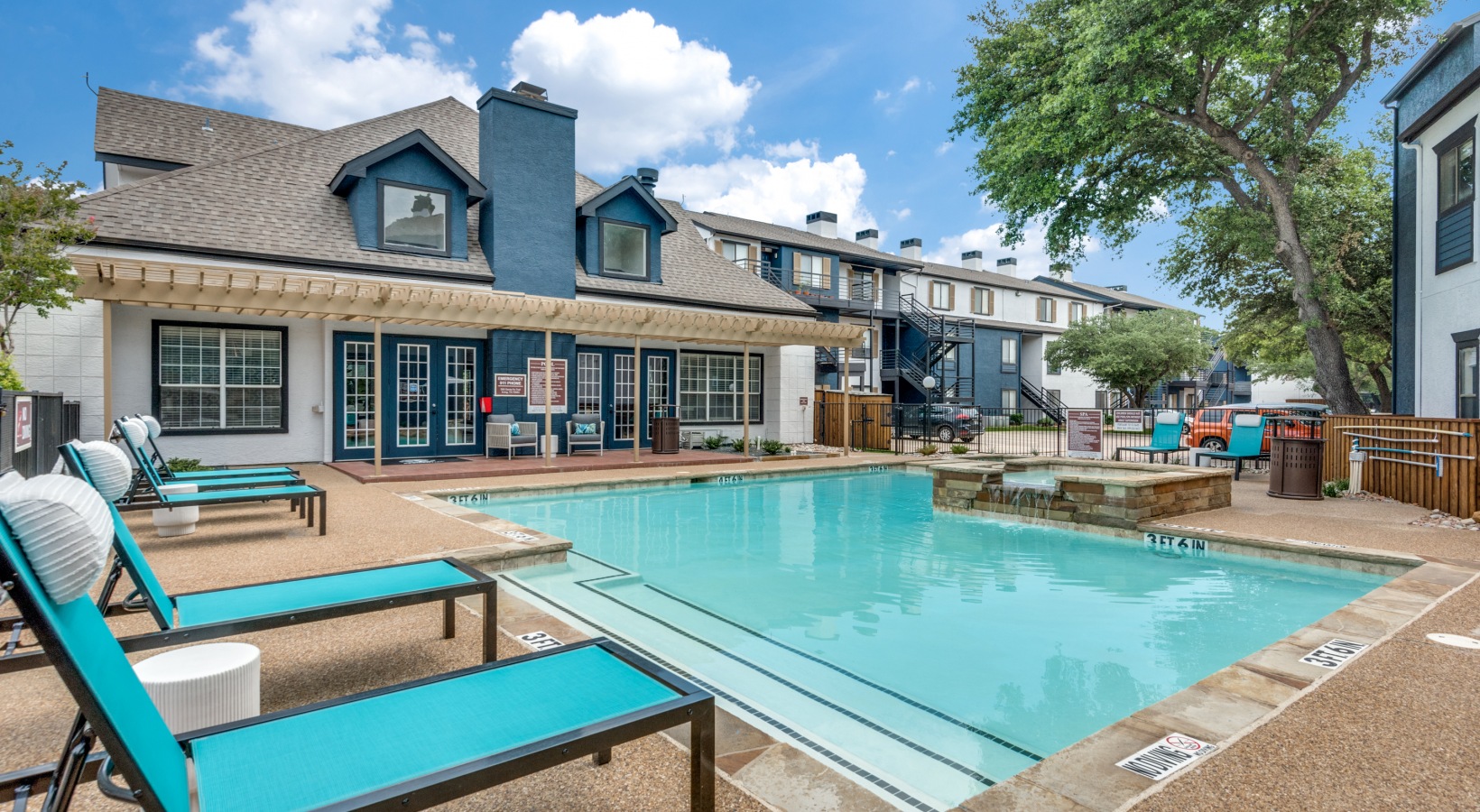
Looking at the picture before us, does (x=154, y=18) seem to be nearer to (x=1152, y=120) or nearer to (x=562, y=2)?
(x=562, y=2)

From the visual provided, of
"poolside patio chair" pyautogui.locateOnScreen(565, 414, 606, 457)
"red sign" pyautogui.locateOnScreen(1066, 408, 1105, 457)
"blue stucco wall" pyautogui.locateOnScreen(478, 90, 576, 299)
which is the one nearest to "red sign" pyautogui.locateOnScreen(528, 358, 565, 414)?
"poolside patio chair" pyautogui.locateOnScreen(565, 414, 606, 457)

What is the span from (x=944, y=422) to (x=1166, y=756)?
20421mm

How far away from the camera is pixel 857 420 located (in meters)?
19.8

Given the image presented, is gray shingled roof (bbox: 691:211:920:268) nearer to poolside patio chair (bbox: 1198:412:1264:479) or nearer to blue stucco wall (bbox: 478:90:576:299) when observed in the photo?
blue stucco wall (bbox: 478:90:576:299)

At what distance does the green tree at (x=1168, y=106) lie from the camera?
13.1 meters

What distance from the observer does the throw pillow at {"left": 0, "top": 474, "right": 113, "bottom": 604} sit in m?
1.46

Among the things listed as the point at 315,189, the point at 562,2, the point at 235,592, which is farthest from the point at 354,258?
the point at 235,592

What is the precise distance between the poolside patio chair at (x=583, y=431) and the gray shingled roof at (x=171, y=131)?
9.41m

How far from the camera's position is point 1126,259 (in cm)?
1942

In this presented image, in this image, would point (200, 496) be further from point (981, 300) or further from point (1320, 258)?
point (981, 300)

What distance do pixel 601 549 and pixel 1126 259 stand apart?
17.4 metres

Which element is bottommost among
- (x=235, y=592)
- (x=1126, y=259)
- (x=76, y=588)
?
(x=235, y=592)

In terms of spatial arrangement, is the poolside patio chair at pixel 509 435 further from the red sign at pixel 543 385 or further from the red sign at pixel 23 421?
the red sign at pixel 23 421

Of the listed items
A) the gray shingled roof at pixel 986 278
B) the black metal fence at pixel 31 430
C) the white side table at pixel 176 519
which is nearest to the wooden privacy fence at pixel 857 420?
the white side table at pixel 176 519
